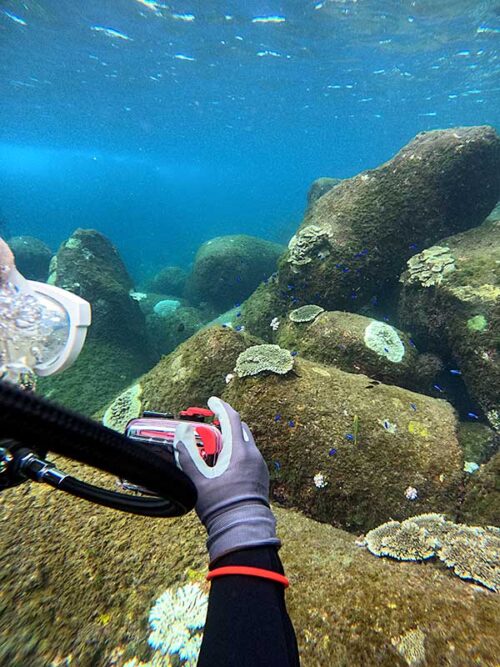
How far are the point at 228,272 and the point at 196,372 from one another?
11.7 metres

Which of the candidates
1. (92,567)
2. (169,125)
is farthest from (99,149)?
(92,567)

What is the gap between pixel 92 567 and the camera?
2.41m

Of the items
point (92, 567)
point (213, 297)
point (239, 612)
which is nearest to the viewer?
point (239, 612)

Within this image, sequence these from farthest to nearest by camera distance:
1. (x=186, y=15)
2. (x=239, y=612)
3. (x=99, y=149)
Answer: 1. (x=99, y=149)
2. (x=186, y=15)
3. (x=239, y=612)

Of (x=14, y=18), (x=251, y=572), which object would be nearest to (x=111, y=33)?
(x=14, y=18)

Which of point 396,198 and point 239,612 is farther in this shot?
point 396,198

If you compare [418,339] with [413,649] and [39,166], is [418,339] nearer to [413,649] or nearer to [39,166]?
[413,649]

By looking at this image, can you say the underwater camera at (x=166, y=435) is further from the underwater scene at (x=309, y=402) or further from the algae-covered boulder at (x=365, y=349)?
the algae-covered boulder at (x=365, y=349)

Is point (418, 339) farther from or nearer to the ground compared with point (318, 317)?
nearer to the ground

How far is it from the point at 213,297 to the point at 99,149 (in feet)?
234

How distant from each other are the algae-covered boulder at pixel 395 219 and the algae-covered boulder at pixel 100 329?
272 inches

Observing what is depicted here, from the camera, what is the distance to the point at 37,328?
2.21 meters

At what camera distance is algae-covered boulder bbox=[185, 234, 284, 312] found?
656 inches

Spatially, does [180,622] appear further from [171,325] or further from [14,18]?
[14,18]
